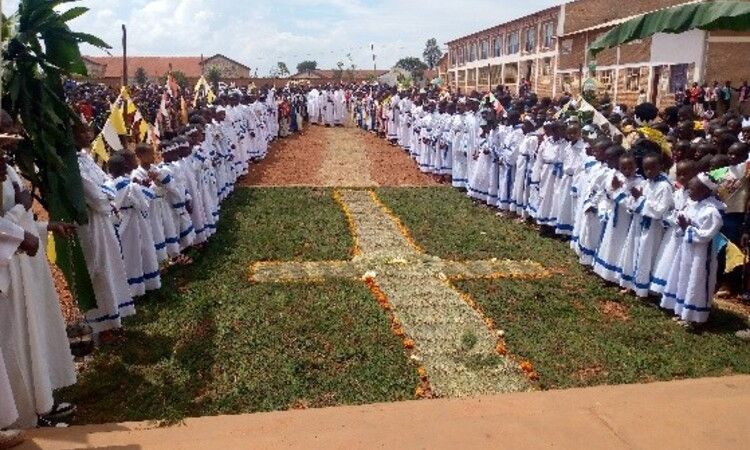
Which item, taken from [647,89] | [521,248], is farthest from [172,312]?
[647,89]

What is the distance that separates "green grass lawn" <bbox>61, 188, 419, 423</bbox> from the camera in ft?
15.8

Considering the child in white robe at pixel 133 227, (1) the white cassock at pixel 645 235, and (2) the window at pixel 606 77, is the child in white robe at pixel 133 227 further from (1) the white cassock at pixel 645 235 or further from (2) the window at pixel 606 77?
(2) the window at pixel 606 77

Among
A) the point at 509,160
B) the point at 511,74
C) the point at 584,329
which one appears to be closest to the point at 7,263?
the point at 584,329

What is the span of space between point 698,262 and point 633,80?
23.4m

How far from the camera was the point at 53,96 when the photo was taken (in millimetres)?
4797

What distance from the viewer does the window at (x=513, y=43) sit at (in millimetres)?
44656

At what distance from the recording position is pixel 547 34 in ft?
128

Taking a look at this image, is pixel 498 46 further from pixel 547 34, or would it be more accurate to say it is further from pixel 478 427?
pixel 478 427

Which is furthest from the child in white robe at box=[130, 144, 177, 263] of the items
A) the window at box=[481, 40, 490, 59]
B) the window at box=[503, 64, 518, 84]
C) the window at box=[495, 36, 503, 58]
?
the window at box=[481, 40, 490, 59]

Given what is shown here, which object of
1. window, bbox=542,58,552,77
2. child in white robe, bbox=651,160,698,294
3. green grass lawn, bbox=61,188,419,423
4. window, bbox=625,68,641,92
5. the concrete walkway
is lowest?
green grass lawn, bbox=61,188,419,423

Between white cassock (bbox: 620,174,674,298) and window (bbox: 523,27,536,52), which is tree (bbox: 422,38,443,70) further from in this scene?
white cassock (bbox: 620,174,674,298)

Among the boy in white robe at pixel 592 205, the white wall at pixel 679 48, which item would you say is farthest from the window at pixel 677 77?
the boy in white robe at pixel 592 205

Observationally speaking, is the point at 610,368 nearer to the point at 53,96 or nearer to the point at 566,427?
the point at 566,427

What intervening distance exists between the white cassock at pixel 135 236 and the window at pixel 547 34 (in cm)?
3510
